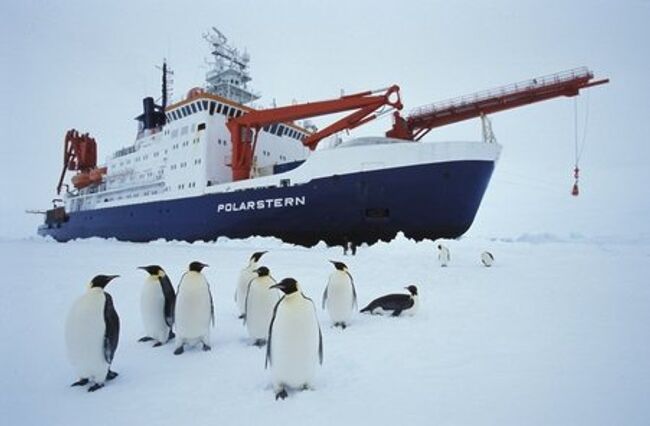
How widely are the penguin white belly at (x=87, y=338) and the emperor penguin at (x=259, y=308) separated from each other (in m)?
1.31

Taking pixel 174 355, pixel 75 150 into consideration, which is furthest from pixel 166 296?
pixel 75 150

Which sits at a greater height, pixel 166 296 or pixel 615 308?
pixel 166 296

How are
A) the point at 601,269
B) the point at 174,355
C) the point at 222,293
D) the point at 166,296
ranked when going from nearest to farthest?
the point at 174,355 → the point at 166,296 → the point at 222,293 → the point at 601,269

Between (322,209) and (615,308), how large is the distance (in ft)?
32.4

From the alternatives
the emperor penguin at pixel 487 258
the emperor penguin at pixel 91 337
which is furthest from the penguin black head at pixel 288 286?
the emperor penguin at pixel 487 258

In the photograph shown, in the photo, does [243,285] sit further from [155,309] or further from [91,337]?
[91,337]

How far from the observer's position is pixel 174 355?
3.33 meters

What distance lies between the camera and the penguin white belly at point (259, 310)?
3539 millimetres

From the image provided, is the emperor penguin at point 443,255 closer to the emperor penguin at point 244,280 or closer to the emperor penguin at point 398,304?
the emperor penguin at point 398,304

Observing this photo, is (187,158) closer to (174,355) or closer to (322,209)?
(322,209)

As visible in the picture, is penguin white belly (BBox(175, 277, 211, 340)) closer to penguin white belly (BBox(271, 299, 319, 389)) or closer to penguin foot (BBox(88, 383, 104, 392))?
penguin foot (BBox(88, 383, 104, 392))

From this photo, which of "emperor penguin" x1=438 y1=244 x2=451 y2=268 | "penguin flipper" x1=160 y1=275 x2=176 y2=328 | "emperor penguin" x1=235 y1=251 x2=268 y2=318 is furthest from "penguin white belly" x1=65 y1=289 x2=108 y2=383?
"emperor penguin" x1=438 y1=244 x2=451 y2=268

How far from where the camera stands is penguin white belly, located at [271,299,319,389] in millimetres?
2498

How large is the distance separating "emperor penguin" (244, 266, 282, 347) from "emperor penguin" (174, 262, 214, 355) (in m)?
0.43
